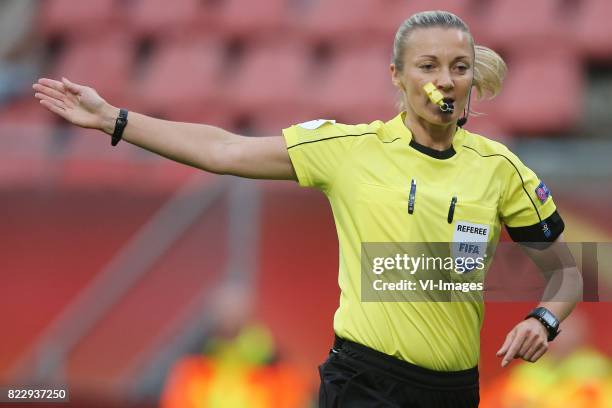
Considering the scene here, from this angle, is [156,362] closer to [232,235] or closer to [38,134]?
[232,235]

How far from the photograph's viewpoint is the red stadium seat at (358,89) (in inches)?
341

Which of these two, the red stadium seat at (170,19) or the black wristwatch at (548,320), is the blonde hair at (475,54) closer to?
the black wristwatch at (548,320)

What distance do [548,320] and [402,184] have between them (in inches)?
23.9

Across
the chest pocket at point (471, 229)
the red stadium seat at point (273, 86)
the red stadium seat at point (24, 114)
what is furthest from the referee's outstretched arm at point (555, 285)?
the red stadium seat at point (24, 114)

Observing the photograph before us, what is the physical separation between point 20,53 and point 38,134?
2.54m

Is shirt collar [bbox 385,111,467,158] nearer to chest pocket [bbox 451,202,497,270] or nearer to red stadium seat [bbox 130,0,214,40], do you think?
chest pocket [bbox 451,202,497,270]

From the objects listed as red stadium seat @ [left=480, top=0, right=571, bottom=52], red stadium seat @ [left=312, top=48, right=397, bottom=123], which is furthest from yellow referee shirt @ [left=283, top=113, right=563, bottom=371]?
red stadium seat @ [left=480, top=0, right=571, bottom=52]

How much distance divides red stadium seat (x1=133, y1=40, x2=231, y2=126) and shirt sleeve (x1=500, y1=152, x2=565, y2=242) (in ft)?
17.8

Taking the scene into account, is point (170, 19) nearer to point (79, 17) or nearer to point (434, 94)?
point (79, 17)

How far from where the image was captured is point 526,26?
8984mm

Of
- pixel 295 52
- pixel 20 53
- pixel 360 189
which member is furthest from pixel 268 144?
pixel 20 53

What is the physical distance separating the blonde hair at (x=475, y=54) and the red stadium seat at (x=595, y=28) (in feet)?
17.1

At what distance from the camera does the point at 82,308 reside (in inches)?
266

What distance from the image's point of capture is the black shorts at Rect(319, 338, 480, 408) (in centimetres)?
334
